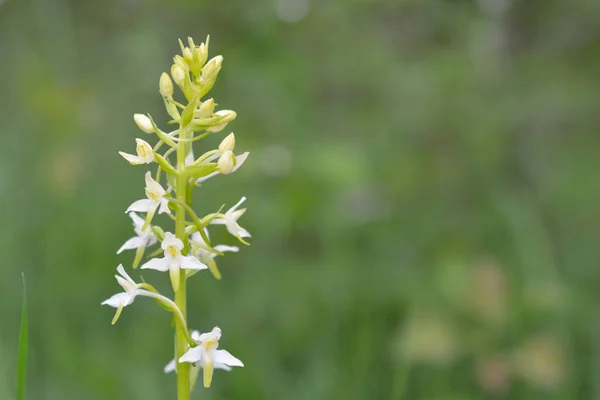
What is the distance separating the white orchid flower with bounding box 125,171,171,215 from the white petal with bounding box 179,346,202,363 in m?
0.28

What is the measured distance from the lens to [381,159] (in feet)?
19.0

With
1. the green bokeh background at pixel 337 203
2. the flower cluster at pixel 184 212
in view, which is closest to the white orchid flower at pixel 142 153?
the flower cluster at pixel 184 212

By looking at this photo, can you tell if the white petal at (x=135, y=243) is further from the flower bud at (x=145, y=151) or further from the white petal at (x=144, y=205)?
the flower bud at (x=145, y=151)

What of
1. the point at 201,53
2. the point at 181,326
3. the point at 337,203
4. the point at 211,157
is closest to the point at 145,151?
the point at 211,157

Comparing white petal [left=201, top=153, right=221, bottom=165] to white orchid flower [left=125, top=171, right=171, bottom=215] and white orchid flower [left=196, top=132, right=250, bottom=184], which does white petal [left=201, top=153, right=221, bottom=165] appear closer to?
white orchid flower [left=196, top=132, right=250, bottom=184]

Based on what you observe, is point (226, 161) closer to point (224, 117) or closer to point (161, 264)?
point (224, 117)

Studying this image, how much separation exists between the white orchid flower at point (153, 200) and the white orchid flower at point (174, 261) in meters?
0.07

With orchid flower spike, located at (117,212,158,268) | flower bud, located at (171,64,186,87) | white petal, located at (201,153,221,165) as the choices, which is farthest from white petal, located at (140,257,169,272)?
flower bud, located at (171,64,186,87)

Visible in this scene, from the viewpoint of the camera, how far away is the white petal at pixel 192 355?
1367 mm

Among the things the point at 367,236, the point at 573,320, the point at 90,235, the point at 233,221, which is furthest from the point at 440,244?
the point at 233,221

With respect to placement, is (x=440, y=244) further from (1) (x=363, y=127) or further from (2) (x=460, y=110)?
(1) (x=363, y=127)

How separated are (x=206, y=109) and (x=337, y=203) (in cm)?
323

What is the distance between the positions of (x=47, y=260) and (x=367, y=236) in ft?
6.79

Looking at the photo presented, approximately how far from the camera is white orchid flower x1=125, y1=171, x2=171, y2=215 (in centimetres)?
140
